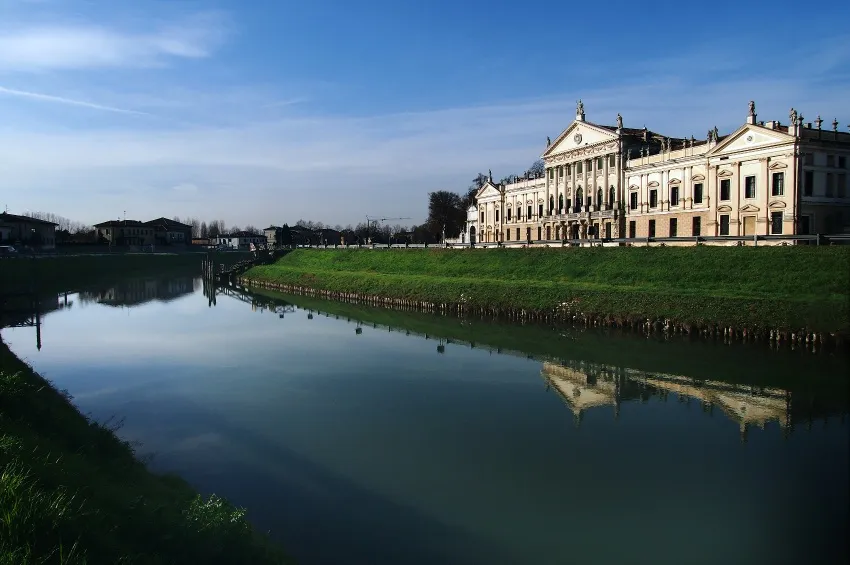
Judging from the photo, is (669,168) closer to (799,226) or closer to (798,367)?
(799,226)

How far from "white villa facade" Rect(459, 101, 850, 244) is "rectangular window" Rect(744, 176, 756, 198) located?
0.23 ft

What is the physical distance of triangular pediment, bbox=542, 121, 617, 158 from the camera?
61.9 m

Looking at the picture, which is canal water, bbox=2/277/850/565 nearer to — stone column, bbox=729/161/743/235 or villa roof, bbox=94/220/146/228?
stone column, bbox=729/161/743/235

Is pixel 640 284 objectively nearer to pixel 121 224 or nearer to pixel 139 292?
pixel 139 292

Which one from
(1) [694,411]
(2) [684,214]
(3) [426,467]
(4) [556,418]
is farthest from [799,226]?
(3) [426,467]

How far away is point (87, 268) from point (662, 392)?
7551 cm

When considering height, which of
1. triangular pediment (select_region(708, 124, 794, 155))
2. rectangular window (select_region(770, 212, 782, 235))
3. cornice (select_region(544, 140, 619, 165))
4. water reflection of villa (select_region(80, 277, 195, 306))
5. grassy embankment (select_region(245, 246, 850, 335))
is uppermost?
cornice (select_region(544, 140, 619, 165))

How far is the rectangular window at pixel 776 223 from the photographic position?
43.9m

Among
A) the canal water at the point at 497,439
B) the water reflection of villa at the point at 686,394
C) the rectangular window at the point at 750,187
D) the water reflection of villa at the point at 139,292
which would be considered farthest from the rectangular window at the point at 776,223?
the water reflection of villa at the point at 139,292

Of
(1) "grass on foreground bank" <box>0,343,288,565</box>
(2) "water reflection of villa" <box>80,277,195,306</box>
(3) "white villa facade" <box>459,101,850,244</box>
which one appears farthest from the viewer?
(2) "water reflection of villa" <box>80,277,195,306</box>

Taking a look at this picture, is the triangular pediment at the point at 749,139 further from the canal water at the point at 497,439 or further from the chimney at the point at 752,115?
the canal water at the point at 497,439

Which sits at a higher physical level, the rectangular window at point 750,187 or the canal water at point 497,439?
the rectangular window at point 750,187

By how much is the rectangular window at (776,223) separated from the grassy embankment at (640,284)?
10.9m

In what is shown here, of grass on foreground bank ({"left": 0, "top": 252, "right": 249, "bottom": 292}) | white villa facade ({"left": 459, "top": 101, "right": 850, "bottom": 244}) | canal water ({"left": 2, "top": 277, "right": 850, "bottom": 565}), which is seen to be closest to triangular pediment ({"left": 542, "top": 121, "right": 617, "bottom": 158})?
white villa facade ({"left": 459, "top": 101, "right": 850, "bottom": 244})
